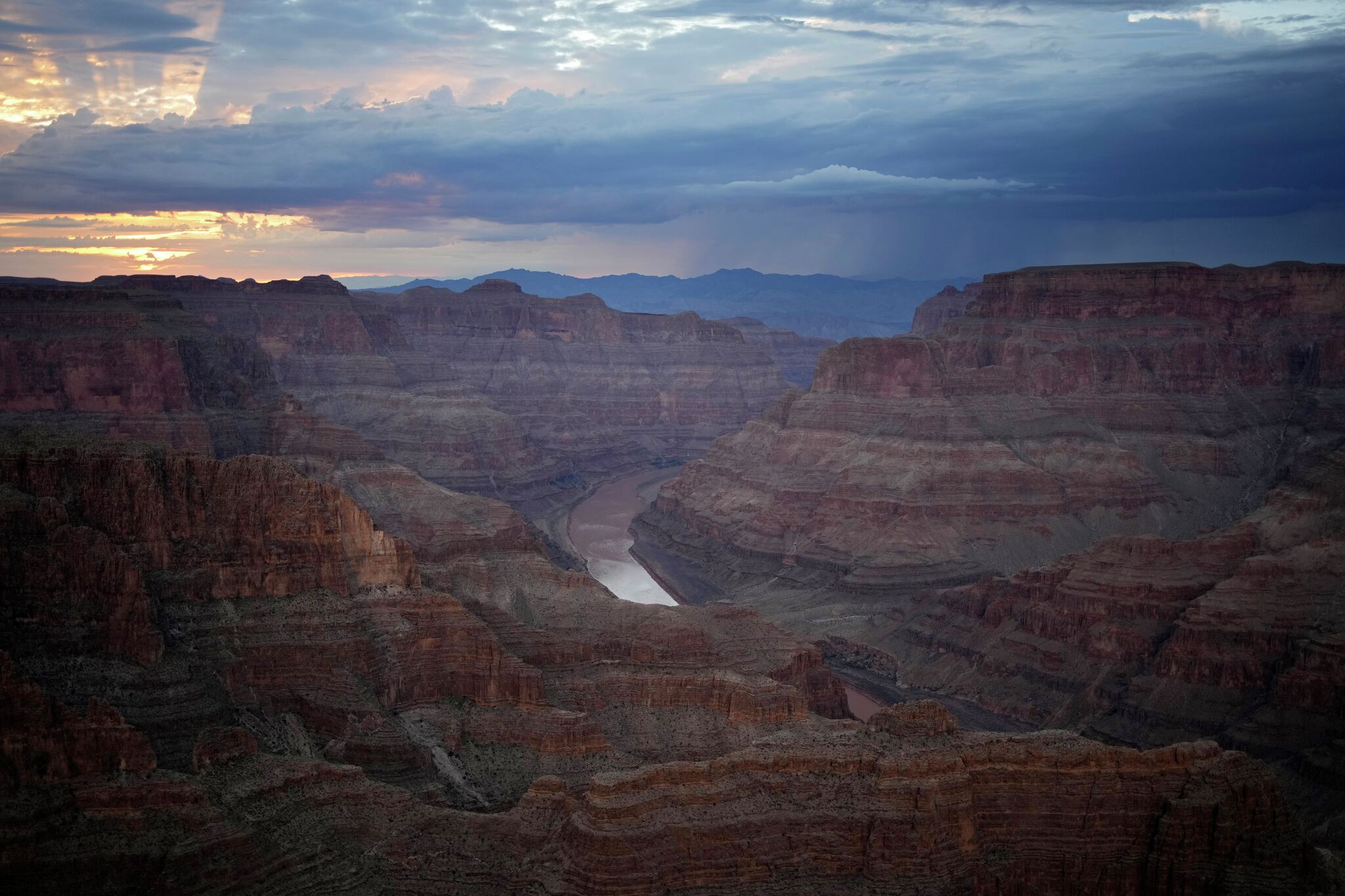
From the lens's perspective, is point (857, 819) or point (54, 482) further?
point (54, 482)

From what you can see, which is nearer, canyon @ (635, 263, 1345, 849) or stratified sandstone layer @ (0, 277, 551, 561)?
canyon @ (635, 263, 1345, 849)

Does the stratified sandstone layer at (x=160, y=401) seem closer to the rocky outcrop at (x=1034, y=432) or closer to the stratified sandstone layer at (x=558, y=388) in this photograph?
the rocky outcrop at (x=1034, y=432)

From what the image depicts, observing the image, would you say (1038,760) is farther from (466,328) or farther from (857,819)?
(466,328)

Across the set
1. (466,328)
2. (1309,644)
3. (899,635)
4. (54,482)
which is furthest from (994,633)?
(466,328)

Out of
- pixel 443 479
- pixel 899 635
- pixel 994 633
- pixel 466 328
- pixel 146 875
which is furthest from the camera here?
pixel 466 328

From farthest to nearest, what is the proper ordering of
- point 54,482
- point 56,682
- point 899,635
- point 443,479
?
point 443,479, point 899,635, point 54,482, point 56,682

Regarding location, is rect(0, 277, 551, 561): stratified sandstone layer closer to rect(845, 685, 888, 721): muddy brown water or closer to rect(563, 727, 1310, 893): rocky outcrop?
rect(845, 685, 888, 721): muddy brown water

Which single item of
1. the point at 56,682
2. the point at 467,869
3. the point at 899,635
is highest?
the point at 56,682

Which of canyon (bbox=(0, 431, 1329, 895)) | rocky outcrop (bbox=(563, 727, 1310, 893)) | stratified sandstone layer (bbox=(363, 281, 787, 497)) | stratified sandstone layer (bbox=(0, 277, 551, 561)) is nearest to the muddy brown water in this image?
canyon (bbox=(0, 431, 1329, 895))
